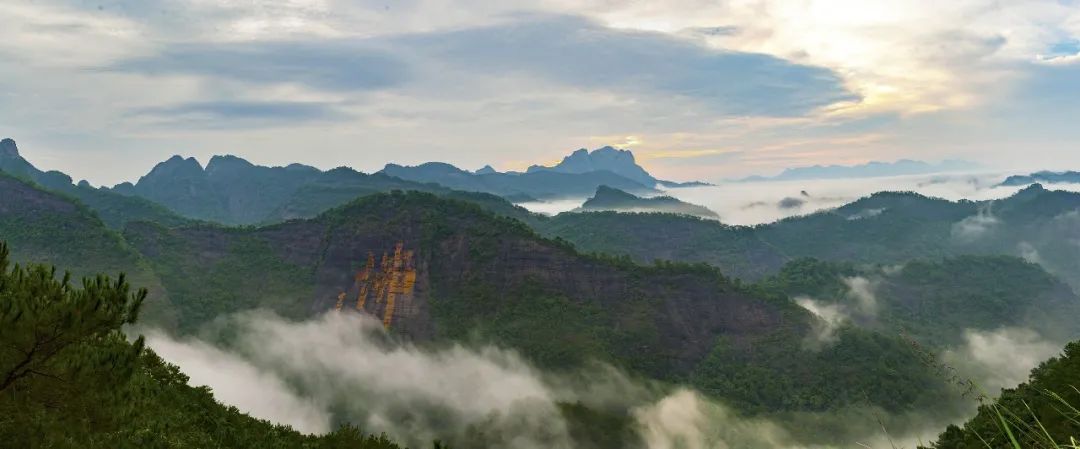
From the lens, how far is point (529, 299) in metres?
159

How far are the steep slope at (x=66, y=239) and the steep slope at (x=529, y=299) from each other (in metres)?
12.0

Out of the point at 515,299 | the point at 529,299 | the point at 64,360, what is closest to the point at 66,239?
the point at 515,299

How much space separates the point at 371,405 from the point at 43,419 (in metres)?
126

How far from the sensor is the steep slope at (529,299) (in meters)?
Answer: 145

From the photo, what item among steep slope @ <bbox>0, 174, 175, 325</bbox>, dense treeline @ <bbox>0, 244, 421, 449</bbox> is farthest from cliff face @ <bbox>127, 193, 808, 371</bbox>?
dense treeline @ <bbox>0, 244, 421, 449</bbox>

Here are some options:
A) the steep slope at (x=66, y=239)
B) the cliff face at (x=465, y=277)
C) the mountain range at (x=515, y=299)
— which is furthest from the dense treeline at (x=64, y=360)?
the steep slope at (x=66, y=239)

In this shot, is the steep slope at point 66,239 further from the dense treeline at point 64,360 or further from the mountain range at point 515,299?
the dense treeline at point 64,360

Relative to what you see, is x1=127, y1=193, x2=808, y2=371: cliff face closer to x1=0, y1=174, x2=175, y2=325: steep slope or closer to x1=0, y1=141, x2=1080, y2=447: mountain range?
x1=0, y1=141, x2=1080, y2=447: mountain range

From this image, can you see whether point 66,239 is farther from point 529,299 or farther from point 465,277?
point 529,299

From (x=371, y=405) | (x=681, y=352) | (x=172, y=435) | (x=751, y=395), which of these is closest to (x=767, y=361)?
(x=751, y=395)

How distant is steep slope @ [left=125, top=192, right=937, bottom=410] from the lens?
144625mm

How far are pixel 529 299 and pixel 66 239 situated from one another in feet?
422

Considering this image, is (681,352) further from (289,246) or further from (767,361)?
(289,246)

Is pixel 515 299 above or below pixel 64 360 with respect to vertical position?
below
